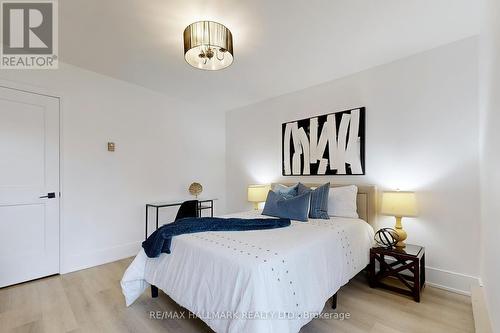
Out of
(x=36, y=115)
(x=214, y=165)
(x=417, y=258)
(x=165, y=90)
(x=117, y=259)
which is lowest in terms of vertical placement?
(x=117, y=259)

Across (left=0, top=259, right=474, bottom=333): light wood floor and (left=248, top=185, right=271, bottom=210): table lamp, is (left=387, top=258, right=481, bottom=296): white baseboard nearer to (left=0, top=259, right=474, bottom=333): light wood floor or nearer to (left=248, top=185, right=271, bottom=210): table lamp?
(left=0, top=259, right=474, bottom=333): light wood floor

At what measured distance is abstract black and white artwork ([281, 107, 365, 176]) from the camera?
3078mm

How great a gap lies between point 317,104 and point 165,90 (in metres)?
2.42

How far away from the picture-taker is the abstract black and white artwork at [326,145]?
3078 mm

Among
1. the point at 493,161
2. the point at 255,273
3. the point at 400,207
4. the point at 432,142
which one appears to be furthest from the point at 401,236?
the point at 255,273

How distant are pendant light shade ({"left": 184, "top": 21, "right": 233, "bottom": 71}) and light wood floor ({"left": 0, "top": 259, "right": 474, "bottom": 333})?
2286 mm

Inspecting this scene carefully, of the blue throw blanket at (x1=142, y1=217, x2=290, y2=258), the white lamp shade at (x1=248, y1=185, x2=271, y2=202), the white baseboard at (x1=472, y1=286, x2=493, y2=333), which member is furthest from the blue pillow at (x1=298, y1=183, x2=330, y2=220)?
the white baseboard at (x1=472, y1=286, x2=493, y2=333)

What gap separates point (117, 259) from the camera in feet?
10.8

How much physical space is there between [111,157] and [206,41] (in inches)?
89.6

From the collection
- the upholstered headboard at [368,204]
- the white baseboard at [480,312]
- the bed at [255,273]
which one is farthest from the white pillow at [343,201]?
the white baseboard at [480,312]

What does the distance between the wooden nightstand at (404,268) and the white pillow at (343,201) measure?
1.57 ft

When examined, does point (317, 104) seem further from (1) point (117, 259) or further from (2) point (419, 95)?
(1) point (117, 259)

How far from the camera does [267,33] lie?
2281 millimetres

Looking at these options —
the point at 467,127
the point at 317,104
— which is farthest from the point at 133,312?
the point at 467,127
